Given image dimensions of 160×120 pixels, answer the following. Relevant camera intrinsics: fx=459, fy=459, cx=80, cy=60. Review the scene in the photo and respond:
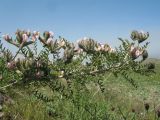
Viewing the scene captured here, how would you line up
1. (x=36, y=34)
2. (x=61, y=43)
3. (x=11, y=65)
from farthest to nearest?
(x=36, y=34) < (x=61, y=43) < (x=11, y=65)

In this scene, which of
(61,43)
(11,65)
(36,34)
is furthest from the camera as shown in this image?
(36,34)

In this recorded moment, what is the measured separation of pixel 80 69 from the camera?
96.3 inches

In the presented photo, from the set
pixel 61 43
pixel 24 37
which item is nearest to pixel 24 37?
pixel 24 37

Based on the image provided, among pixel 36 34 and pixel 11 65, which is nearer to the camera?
pixel 11 65

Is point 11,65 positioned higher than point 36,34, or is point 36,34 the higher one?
point 36,34

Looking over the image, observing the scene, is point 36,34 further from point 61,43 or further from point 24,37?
point 61,43

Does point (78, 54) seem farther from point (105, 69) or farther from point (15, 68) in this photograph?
point (15, 68)

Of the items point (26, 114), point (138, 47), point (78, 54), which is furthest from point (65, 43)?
point (26, 114)

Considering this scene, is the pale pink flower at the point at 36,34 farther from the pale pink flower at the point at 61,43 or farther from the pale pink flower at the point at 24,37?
the pale pink flower at the point at 61,43

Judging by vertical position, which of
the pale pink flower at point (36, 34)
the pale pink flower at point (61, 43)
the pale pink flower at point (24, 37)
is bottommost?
the pale pink flower at point (61, 43)

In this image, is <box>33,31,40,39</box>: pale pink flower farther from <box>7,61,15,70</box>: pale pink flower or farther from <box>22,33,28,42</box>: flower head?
<box>7,61,15,70</box>: pale pink flower

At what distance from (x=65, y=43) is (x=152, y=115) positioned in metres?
6.85

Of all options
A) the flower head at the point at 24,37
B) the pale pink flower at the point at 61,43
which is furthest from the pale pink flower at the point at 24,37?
the pale pink flower at the point at 61,43

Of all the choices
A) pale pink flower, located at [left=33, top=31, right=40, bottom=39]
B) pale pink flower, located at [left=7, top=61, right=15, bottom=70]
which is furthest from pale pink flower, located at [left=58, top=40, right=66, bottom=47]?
pale pink flower, located at [left=7, top=61, right=15, bottom=70]
